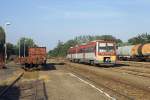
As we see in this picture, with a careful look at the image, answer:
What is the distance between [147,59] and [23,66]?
25157mm

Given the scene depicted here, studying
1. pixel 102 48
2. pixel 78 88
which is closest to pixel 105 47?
pixel 102 48

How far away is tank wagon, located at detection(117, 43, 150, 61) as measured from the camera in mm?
58750

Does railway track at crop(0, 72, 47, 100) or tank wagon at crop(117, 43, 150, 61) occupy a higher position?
tank wagon at crop(117, 43, 150, 61)

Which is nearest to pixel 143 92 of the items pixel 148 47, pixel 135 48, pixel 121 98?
pixel 121 98

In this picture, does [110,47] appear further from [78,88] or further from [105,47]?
[78,88]

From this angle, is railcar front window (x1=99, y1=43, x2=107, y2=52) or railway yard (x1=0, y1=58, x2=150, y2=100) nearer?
railway yard (x1=0, y1=58, x2=150, y2=100)

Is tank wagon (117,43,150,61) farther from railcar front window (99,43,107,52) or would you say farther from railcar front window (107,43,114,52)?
railcar front window (99,43,107,52)

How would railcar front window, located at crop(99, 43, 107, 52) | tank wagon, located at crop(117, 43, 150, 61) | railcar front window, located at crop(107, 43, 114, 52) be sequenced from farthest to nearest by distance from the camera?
tank wagon, located at crop(117, 43, 150, 61)
railcar front window, located at crop(107, 43, 114, 52)
railcar front window, located at crop(99, 43, 107, 52)

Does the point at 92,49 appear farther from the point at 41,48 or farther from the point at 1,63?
the point at 1,63

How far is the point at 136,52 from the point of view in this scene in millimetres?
63656

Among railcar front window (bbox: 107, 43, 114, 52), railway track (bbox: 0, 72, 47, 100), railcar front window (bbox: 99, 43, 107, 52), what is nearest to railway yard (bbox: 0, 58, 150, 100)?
railway track (bbox: 0, 72, 47, 100)

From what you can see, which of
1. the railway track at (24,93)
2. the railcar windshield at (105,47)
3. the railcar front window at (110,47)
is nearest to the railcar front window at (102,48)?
the railcar windshield at (105,47)

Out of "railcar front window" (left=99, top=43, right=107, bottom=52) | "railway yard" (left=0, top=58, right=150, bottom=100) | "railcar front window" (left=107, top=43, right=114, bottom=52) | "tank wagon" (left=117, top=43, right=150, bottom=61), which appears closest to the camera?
"railway yard" (left=0, top=58, right=150, bottom=100)

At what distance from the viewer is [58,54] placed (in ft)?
546
